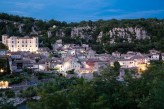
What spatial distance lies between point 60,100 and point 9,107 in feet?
8.72

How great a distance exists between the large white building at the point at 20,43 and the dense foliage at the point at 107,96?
24497 millimetres

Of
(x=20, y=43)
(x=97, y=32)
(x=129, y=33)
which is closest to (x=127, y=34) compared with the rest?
(x=129, y=33)

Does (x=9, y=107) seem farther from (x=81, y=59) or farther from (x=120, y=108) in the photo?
(x=81, y=59)

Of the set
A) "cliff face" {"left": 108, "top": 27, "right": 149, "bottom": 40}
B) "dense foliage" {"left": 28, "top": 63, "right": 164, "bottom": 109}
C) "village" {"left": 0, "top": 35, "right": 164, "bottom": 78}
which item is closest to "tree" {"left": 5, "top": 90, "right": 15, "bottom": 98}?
"village" {"left": 0, "top": 35, "right": 164, "bottom": 78}

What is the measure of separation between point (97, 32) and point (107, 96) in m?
37.0

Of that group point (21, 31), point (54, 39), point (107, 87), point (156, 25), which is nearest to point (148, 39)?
point (156, 25)

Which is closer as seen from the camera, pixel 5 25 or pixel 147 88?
pixel 147 88

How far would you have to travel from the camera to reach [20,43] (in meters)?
38.2

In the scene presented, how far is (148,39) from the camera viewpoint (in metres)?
45.6

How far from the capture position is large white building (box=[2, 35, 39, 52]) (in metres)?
37.8

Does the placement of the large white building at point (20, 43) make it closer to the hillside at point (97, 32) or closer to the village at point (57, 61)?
the village at point (57, 61)

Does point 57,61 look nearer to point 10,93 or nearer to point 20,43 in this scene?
point 20,43

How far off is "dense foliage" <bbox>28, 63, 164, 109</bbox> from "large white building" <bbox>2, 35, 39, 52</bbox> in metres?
24.5

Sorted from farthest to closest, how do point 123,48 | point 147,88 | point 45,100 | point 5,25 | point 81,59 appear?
point 5,25 < point 123,48 < point 81,59 < point 147,88 < point 45,100
